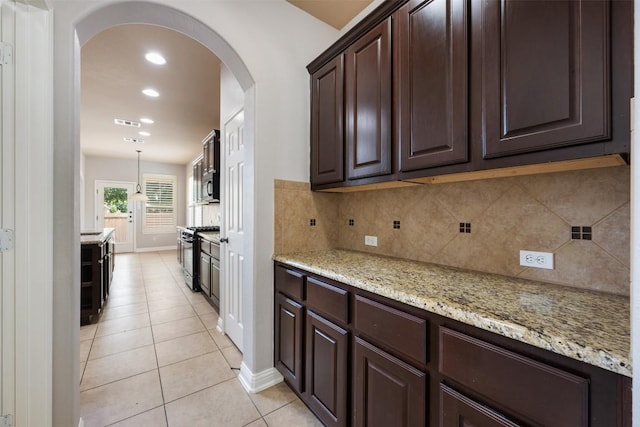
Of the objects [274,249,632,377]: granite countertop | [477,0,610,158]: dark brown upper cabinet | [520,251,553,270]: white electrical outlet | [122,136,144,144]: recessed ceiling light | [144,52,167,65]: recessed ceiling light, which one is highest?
[144,52,167,65]: recessed ceiling light

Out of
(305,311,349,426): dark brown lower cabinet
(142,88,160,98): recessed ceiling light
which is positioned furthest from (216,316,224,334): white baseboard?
(142,88,160,98): recessed ceiling light

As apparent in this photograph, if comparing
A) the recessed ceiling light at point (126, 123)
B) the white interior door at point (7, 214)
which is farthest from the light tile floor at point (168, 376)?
the recessed ceiling light at point (126, 123)

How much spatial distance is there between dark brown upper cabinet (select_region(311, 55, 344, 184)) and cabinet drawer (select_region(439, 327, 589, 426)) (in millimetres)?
1191

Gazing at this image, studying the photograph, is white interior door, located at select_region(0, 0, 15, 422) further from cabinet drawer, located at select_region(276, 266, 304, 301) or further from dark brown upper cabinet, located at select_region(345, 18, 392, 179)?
dark brown upper cabinet, located at select_region(345, 18, 392, 179)

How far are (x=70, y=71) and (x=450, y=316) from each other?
6.34 feet

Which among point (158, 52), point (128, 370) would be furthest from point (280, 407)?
point (158, 52)

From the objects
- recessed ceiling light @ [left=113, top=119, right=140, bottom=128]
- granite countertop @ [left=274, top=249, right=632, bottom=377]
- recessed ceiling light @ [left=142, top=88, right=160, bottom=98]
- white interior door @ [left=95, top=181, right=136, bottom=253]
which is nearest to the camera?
granite countertop @ [left=274, top=249, right=632, bottom=377]

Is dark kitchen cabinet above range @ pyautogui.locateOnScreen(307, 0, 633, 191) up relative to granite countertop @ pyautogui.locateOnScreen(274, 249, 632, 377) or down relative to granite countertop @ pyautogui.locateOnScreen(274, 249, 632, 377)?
up

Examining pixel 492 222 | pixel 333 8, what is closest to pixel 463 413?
pixel 492 222

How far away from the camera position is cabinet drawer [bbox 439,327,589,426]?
0.64 metres

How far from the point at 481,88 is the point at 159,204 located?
916 cm

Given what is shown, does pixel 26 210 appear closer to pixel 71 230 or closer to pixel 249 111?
pixel 71 230

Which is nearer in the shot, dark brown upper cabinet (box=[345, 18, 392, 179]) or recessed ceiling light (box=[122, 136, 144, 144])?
dark brown upper cabinet (box=[345, 18, 392, 179])

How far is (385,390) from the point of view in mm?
1094
